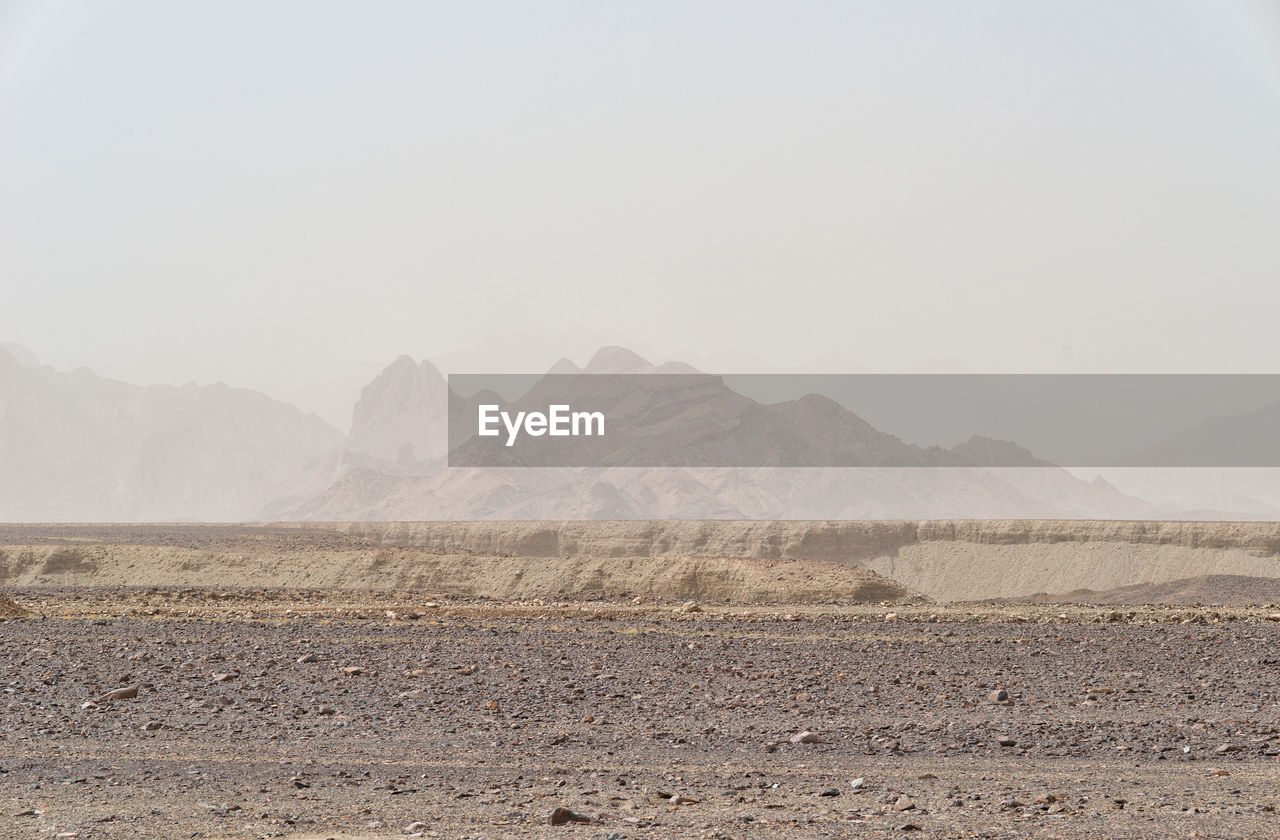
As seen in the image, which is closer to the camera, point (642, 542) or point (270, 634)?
point (270, 634)

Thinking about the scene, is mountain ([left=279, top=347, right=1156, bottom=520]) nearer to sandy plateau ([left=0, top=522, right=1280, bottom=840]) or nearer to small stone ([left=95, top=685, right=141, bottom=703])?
sandy plateau ([left=0, top=522, right=1280, bottom=840])

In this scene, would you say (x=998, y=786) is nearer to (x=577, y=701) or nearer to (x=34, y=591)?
(x=577, y=701)

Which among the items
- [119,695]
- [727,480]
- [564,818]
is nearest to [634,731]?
[564,818]

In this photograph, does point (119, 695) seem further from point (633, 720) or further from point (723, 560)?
point (723, 560)

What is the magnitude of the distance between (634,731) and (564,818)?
16.3 ft

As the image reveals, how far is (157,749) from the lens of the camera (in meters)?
13.9

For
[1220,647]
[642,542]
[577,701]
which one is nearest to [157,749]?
[577,701]

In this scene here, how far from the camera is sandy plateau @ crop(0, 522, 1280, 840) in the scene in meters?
10.5

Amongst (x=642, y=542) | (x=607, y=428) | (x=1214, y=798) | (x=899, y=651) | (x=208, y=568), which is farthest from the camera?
(x=607, y=428)

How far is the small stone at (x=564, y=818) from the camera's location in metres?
10.0

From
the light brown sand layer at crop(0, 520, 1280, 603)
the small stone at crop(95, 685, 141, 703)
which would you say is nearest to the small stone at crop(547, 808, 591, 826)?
the small stone at crop(95, 685, 141, 703)

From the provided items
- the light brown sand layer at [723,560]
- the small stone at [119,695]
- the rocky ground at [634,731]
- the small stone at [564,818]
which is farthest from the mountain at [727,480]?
the small stone at [564,818]

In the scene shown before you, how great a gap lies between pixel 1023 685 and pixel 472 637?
38.5 feet

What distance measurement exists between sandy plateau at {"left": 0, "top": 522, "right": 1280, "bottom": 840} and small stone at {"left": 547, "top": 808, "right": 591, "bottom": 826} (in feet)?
0.12
